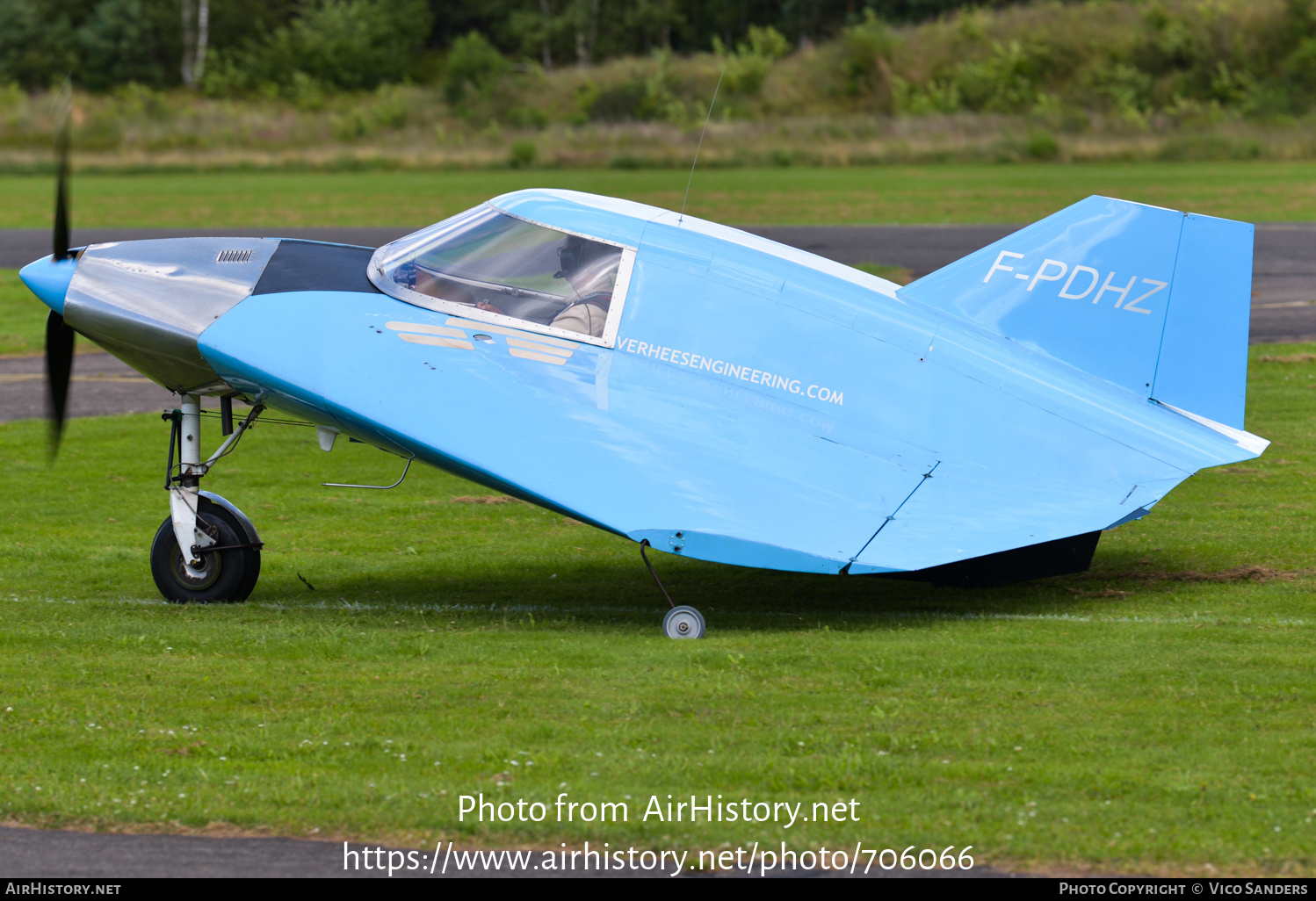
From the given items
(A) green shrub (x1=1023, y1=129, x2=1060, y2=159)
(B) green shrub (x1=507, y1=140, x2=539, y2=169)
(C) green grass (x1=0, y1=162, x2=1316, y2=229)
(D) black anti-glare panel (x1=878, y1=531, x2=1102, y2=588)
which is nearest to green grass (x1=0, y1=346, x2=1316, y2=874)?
(D) black anti-glare panel (x1=878, y1=531, x2=1102, y2=588)

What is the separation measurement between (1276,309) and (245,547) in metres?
21.7

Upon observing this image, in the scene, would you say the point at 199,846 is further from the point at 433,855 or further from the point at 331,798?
the point at 433,855

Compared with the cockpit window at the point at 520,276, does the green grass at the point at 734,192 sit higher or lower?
lower

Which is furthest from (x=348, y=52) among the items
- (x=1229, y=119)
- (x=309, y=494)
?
(x=309, y=494)

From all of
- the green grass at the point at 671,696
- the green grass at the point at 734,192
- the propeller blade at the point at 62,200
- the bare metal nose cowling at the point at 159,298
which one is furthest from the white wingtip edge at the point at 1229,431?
the green grass at the point at 734,192

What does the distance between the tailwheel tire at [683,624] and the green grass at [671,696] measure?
0.18 metres

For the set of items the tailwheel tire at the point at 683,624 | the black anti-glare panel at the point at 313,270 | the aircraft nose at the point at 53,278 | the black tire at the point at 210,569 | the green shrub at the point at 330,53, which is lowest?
the green shrub at the point at 330,53

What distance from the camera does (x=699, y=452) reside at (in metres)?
8.72

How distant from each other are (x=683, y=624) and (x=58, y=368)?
4.93 meters

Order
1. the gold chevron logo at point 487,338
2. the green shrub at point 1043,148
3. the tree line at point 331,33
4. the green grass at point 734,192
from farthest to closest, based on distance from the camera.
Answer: the tree line at point 331,33, the green shrub at point 1043,148, the green grass at point 734,192, the gold chevron logo at point 487,338

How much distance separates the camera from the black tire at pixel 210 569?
9633 mm

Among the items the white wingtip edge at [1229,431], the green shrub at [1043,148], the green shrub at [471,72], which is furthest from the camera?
the green shrub at [471,72]

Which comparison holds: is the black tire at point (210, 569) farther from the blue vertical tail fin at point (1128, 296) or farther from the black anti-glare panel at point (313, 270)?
the blue vertical tail fin at point (1128, 296)

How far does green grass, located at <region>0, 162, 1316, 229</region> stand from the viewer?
41438 mm
